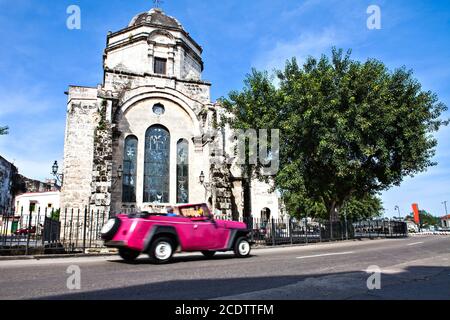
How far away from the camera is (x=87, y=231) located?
1781 centimetres

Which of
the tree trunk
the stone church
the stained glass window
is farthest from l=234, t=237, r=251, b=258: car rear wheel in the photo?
the stained glass window

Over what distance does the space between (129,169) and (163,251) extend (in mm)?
14271

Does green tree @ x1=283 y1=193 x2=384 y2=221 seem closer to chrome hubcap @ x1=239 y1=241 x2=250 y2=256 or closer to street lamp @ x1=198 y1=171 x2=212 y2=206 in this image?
street lamp @ x1=198 y1=171 x2=212 y2=206

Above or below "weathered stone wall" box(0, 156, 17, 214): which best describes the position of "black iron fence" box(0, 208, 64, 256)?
below

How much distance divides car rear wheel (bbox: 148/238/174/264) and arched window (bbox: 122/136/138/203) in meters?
13.5

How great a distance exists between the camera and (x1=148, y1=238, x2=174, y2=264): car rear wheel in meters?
8.92

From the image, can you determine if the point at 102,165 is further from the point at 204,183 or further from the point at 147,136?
the point at 204,183

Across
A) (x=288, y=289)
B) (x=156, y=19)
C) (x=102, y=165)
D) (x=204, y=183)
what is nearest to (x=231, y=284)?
(x=288, y=289)

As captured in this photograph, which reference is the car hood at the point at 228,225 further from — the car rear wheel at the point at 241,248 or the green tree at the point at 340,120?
the green tree at the point at 340,120

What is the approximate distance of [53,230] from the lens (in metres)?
13.6

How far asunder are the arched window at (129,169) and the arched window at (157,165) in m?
0.74

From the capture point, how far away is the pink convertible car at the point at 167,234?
8742 millimetres

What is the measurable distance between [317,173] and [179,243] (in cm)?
1398
